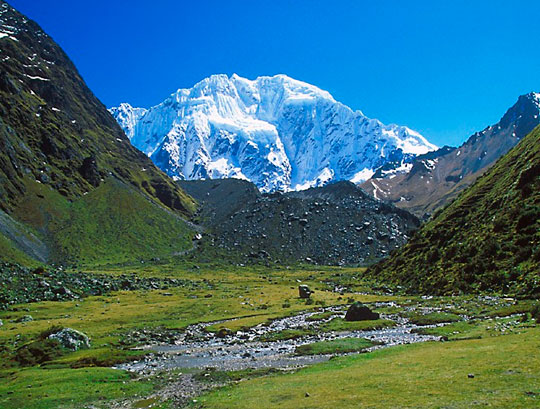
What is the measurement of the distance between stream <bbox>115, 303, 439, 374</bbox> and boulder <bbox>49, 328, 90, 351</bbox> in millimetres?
8260

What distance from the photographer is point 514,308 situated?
185ft

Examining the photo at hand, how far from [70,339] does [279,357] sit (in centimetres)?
2786

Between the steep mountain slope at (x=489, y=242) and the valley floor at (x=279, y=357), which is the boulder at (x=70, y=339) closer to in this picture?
the valley floor at (x=279, y=357)

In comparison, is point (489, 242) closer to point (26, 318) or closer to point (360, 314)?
point (360, 314)

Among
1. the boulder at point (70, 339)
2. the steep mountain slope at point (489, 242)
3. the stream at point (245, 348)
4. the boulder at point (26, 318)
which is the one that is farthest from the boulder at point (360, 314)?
the boulder at point (26, 318)

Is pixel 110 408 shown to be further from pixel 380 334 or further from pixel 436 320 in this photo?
pixel 436 320

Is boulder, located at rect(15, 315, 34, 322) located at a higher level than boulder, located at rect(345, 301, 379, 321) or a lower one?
higher

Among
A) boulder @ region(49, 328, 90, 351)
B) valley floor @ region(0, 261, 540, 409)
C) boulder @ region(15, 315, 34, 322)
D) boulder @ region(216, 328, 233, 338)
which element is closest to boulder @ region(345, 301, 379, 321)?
valley floor @ region(0, 261, 540, 409)

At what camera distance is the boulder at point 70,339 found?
178 ft

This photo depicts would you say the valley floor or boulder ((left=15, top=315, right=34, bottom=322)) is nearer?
the valley floor

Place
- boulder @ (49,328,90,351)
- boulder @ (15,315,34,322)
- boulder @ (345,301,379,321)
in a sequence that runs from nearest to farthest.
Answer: boulder @ (49,328,90,351), boulder @ (15,315,34,322), boulder @ (345,301,379,321)

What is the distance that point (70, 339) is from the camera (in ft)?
181

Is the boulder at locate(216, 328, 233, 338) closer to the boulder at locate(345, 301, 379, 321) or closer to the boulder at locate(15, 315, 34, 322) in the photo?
the boulder at locate(345, 301, 379, 321)

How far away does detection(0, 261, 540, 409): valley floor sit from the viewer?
2681 cm
